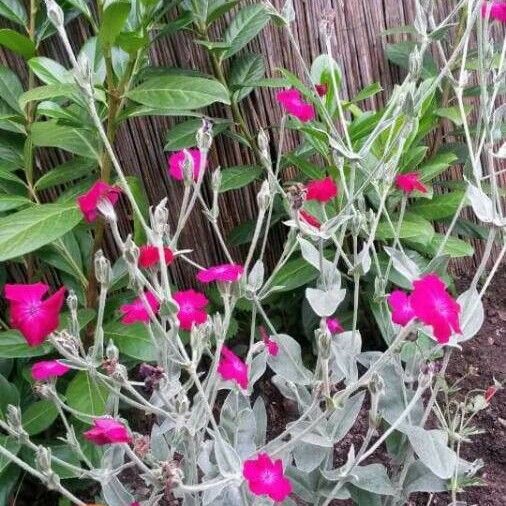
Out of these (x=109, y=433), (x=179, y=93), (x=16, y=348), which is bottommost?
(x=16, y=348)

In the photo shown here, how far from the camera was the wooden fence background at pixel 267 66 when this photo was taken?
1.46 metres

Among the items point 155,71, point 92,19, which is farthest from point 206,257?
point 92,19

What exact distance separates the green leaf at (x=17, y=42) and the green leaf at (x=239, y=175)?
448 millimetres

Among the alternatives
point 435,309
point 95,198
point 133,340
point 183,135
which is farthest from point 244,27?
point 435,309

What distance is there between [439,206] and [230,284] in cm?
78

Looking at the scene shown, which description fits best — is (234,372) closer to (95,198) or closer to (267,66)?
(95,198)

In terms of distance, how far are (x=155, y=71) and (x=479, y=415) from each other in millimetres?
952

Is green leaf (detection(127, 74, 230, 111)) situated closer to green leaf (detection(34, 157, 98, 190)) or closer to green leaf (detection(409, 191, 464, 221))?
green leaf (detection(34, 157, 98, 190))

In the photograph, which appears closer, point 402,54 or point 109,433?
point 109,433

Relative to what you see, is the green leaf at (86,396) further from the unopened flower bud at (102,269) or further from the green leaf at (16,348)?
the unopened flower bud at (102,269)

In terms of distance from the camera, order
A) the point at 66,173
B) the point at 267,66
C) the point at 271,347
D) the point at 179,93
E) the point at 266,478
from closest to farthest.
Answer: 1. the point at 266,478
2. the point at 271,347
3. the point at 179,93
4. the point at 66,173
5. the point at 267,66

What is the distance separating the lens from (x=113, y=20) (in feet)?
3.47

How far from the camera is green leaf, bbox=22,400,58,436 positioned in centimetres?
120

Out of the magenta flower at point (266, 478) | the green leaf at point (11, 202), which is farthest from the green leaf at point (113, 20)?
the magenta flower at point (266, 478)
